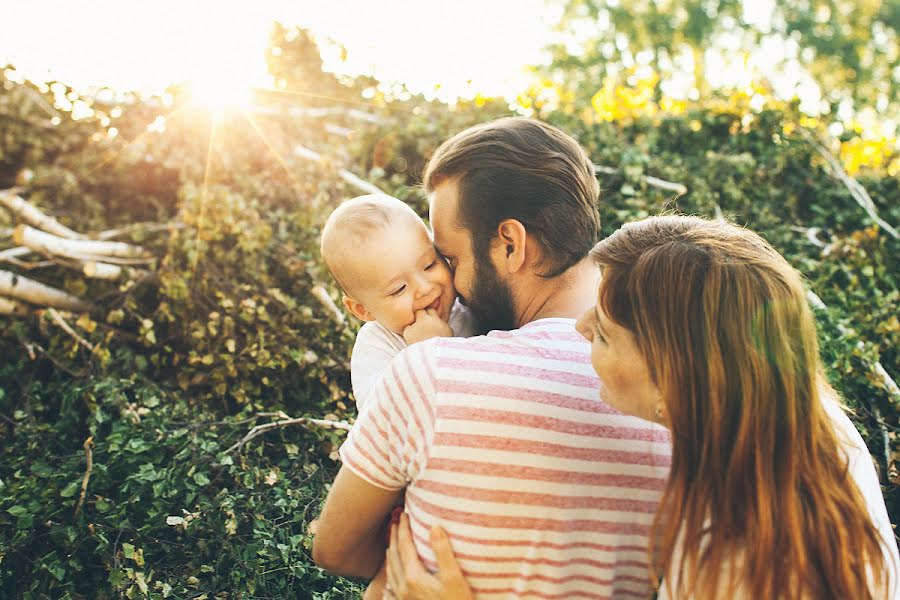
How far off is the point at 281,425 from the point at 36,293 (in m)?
1.82

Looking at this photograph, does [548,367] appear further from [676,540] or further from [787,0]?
[787,0]

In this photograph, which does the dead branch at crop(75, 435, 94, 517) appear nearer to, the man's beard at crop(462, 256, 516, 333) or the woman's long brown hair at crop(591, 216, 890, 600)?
the man's beard at crop(462, 256, 516, 333)

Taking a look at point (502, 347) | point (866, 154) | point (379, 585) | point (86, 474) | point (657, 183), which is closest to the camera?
point (502, 347)

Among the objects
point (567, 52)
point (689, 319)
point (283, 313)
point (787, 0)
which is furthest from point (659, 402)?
point (787, 0)

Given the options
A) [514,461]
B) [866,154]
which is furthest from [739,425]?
[866,154]

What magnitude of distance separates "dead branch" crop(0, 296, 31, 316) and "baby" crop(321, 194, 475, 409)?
2.87m

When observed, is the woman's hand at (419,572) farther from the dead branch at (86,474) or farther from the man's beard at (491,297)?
the dead branch at (86,474)

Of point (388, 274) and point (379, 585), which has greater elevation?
point (388, 274)

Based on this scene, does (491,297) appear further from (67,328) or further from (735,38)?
(735,38)

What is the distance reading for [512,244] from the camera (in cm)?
213

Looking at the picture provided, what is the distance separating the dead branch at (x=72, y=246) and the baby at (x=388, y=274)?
2722 mm

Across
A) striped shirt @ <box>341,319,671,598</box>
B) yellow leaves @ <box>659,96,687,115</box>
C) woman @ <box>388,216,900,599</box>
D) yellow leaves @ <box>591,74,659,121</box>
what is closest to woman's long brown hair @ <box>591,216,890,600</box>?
woman @ <box>388,216,900,599</box>

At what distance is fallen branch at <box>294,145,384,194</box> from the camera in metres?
5.06

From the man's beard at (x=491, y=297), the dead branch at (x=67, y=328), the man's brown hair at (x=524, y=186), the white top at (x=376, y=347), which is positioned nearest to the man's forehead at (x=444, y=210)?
the man's brown hair at (x=524, y=186)
